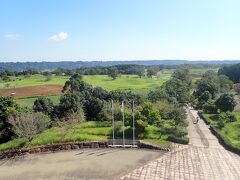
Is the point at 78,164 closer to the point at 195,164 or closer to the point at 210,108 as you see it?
the point at 195,164

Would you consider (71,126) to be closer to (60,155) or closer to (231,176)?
(60,155)

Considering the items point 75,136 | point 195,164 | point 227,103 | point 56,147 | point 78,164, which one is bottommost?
point 78,164

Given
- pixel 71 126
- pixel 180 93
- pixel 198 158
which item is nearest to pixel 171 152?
pixel 198 158

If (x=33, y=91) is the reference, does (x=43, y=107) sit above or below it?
above

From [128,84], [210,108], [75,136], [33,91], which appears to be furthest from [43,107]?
[128,84]

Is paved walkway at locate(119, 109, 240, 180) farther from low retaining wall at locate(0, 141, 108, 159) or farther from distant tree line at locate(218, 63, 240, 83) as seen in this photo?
distant tree line at locate(218, 63, 240, 83)
